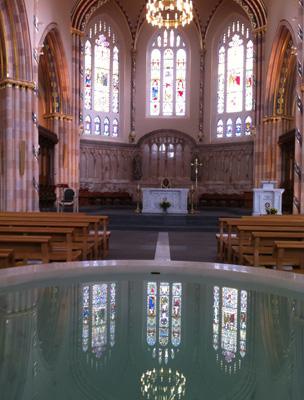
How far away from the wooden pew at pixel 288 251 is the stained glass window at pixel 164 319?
7.22 ft

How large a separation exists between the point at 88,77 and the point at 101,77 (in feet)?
3.16

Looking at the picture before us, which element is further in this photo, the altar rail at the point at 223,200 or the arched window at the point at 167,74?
the arched window at the point at 167,74

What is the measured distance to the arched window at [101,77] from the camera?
27.9 m

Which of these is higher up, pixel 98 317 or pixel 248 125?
pixel 248 125

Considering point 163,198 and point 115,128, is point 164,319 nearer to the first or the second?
point 163,198

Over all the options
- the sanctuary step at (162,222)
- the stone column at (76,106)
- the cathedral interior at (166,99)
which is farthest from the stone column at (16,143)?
the stone column at (76,106)

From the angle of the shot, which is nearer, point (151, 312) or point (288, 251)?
point (151, 312)

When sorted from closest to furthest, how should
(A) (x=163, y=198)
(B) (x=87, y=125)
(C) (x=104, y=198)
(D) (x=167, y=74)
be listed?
(A) (x=163, y=198) → (C) (x=104, y=198) → (B) (x=87, y=125) → (D) (x=167, y=74)

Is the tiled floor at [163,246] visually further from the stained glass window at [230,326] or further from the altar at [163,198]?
the stained glass window at [230,326]

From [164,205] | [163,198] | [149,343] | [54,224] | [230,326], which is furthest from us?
[163,198]

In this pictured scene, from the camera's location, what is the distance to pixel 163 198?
2050 centimetres

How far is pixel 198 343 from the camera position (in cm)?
312

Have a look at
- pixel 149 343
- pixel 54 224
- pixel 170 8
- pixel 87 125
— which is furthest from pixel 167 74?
pixel 149 343

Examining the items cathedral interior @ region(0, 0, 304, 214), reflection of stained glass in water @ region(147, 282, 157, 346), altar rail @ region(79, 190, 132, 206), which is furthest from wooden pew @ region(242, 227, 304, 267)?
altar rail @ region(79, 190, 132, 206)
